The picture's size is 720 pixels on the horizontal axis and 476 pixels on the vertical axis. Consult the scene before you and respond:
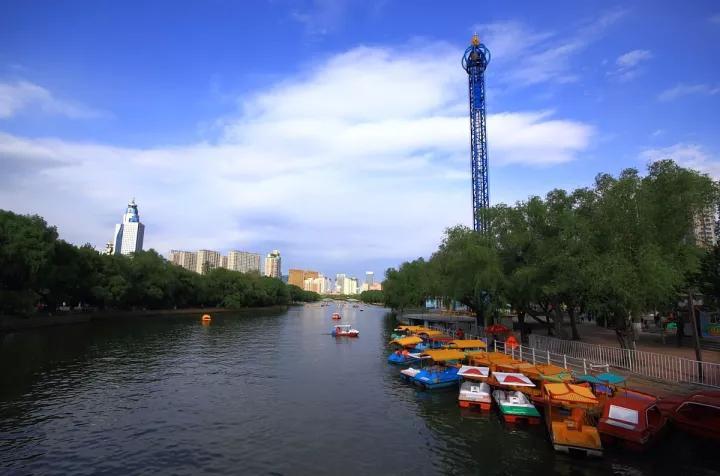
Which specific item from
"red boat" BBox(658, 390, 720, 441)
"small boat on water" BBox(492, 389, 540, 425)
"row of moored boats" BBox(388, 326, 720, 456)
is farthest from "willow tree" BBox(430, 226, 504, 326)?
"red boat" BBox(658, 390, 720, 441)

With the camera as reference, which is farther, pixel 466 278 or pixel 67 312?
pixel 67 312

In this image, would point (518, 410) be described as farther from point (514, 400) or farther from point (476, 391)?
point (476, 391)

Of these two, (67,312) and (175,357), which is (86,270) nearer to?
(67,312)

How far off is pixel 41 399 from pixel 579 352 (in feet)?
122

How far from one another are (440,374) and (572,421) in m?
13.3

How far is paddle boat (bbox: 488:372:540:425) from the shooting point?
23344 mm

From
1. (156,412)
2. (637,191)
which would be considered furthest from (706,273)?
(156,412)

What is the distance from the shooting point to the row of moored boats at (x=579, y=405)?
19.2 metres

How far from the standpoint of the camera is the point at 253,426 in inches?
931

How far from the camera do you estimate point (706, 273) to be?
3331cm

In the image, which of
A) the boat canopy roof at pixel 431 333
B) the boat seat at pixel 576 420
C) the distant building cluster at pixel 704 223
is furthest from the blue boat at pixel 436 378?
the distant building cluster at pixel 704 223

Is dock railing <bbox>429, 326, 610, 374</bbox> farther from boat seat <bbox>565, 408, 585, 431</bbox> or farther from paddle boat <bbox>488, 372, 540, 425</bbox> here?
boat seat <bbox>565, 408, 585, 431</bbox>

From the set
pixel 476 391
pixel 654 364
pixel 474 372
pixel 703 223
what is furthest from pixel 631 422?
pixel 703 223

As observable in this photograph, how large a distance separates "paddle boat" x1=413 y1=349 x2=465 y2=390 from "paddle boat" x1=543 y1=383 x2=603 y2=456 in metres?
9.43
